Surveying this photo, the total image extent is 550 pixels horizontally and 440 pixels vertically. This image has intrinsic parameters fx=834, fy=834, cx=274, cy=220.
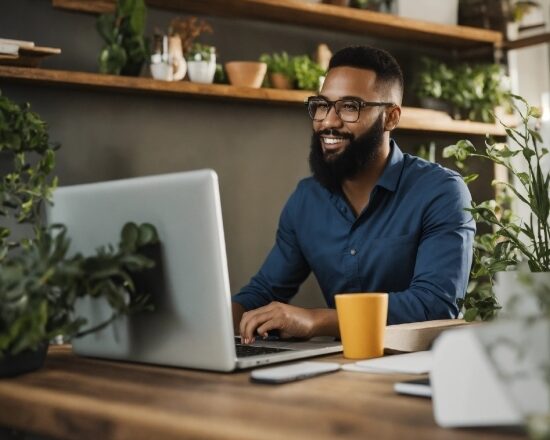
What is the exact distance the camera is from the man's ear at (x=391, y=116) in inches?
98.3

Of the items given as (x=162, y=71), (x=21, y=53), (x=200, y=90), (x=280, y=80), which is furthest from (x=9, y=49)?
(x=280, y=80)

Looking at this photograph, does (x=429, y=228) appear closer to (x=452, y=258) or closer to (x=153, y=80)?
(x=452, y=258)

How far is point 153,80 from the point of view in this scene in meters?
2.71

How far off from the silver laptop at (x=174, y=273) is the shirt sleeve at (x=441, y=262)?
38 centimetres

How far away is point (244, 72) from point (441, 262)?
123 cm

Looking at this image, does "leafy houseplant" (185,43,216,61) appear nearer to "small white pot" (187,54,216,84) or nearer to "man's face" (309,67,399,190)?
"small white pot" (187,54,216,84)

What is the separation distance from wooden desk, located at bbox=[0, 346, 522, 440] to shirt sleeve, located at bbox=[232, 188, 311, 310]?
1.02 m

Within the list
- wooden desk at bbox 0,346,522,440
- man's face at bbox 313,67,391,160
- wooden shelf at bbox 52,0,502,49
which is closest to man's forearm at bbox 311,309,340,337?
wooden desk at bbox 0,346,522,440

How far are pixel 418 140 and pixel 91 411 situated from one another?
2824mm

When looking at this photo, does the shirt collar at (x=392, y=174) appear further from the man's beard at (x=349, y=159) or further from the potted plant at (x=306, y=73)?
the potted plant at (x=306, y=73)

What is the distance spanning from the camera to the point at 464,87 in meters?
3.61

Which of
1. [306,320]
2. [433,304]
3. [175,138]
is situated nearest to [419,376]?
[306,320]

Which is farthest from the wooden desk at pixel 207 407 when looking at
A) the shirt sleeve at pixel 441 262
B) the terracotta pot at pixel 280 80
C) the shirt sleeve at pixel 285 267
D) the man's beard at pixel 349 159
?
the terracotta pot at pixel 280 80

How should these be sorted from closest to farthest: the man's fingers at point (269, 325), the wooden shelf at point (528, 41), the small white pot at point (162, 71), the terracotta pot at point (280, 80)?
the man's fingers at point (269, 325)
the small white pot at point (162, 71)
the terracotta pot at point (280, 80)
the wooden shelf at point (528, 41)
